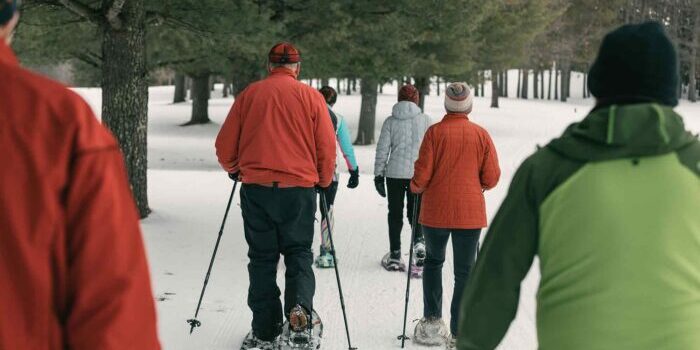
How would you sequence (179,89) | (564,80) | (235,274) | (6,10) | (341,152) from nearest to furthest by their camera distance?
(6,10) → (341,152) → (235,274) → (179,89) → (564,80)

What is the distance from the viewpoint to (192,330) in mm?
6492

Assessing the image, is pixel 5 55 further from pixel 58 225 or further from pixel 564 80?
pixel 564 80

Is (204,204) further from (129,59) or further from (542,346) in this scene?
(542,346)

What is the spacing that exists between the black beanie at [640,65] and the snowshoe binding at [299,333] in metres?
3.79

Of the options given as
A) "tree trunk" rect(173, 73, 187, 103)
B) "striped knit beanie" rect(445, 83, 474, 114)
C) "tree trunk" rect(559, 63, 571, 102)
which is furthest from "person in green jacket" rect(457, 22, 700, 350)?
"tree trunk" rect(559, 63, 571, 102)

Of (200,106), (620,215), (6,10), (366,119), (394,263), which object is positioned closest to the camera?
(6,10)

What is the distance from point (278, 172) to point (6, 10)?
12.5 feet

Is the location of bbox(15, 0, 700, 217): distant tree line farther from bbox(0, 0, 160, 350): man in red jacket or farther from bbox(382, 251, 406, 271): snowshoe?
bbox(0, 0, 160, 350): man in red jacket

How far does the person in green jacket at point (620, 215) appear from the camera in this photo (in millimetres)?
2264

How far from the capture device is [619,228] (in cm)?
228

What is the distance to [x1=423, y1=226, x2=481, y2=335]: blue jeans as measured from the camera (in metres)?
6.12

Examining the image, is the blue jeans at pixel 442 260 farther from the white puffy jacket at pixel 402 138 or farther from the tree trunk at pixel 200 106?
the tree trunk at pixel 200 106

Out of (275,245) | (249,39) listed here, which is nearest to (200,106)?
(249,39)

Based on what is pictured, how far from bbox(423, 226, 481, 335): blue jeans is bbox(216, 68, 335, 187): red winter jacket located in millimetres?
877
